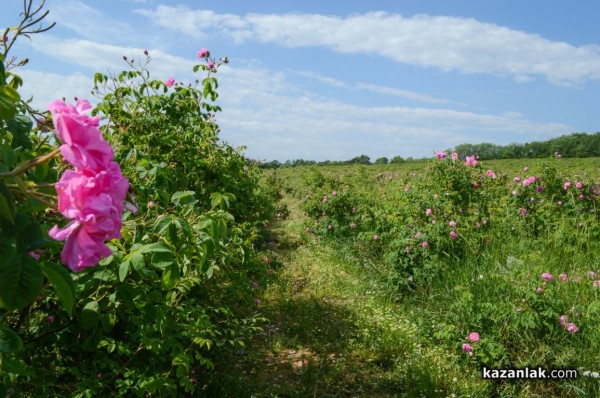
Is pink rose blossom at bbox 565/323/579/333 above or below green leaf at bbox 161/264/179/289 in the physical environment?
below

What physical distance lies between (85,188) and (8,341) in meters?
0.62

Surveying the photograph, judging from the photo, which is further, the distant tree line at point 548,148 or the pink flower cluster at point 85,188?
the distant tree line at point 548,148

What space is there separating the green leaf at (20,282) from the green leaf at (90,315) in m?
0.99

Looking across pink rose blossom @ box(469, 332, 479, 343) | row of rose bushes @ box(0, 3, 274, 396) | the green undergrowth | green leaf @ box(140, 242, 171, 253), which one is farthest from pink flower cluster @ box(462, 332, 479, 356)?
green leaf @ box(140, 242, 171, 253)

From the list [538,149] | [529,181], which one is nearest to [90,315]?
[529,181]

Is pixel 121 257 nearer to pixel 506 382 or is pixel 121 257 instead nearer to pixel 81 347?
pixel 81 347

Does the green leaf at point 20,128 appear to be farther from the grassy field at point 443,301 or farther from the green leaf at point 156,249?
the grassy field at point 443,301

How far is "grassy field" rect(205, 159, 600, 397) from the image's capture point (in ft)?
9.82

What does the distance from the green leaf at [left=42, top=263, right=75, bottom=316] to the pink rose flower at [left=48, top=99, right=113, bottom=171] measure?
30 cm

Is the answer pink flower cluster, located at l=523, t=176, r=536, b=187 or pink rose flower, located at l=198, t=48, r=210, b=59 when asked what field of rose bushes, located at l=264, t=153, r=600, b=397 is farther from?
pink rose flower, located at l=198, t=48, r=210, b=59

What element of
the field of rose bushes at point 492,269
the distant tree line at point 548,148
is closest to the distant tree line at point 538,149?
the distant tree line at point 548,148

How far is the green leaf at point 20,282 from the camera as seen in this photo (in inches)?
30.4

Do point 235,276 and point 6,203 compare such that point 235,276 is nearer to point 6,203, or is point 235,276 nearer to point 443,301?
point 443,301

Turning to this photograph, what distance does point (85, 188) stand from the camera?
0.64 meters
